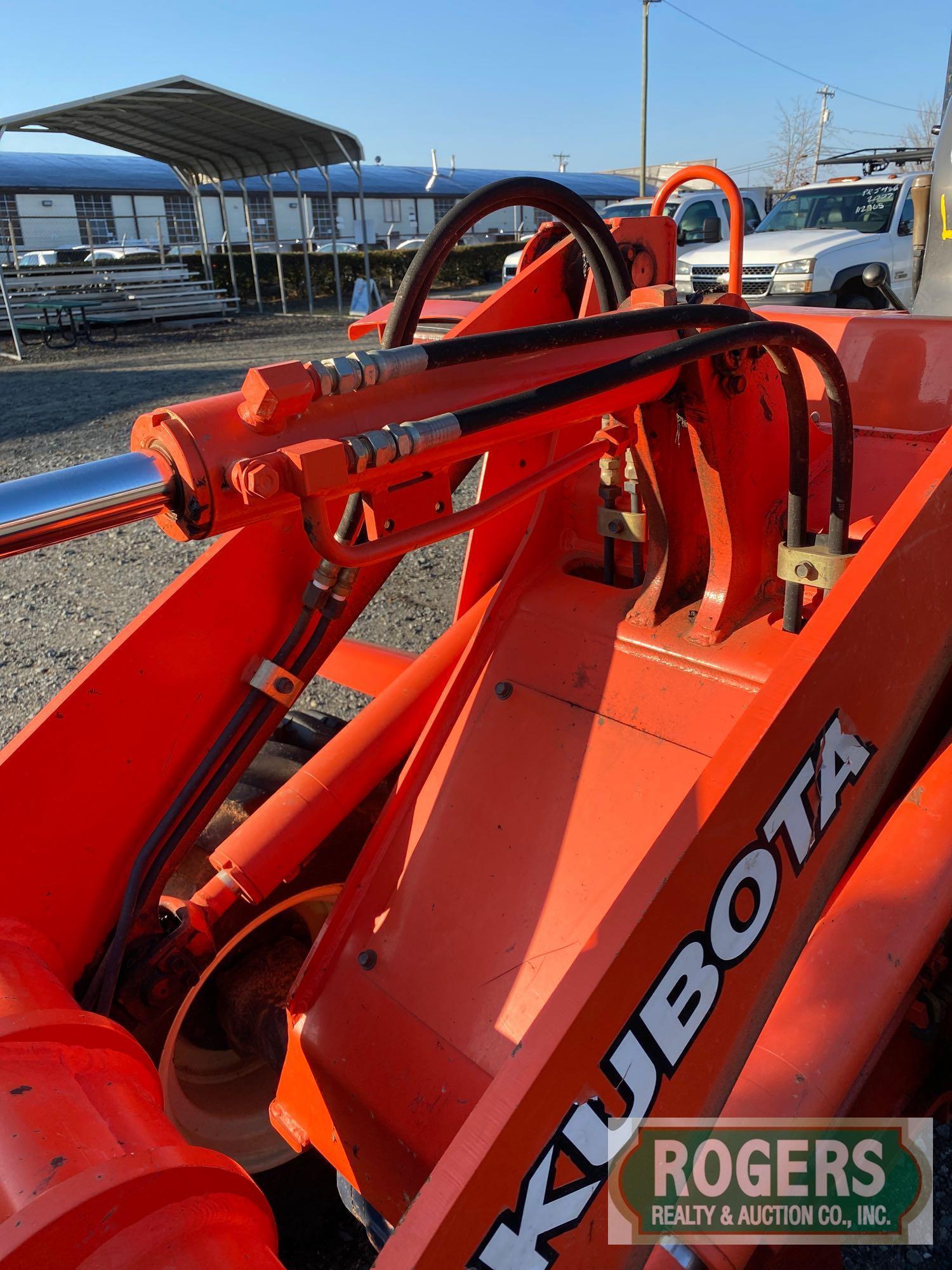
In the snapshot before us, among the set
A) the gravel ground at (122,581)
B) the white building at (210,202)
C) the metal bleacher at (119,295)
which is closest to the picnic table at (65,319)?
the metal bleacher at (119,295)

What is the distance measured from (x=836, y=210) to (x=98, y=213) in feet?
105

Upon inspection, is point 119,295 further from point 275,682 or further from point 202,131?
point 275,682

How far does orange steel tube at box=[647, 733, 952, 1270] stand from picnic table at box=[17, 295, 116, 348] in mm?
16717

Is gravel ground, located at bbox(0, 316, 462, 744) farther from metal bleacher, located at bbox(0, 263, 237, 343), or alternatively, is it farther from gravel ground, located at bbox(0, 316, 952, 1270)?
metal bleacher, located at bbox(0, 263, 237, 343)

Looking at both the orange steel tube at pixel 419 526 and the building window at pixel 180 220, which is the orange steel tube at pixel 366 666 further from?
the building window at pixel 180 220

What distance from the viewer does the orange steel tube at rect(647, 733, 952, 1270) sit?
1354 millimetres

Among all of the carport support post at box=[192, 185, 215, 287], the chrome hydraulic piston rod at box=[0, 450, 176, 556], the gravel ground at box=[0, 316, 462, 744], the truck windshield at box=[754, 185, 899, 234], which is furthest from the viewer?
the carport support post at box=[192, 185, 215, 287]

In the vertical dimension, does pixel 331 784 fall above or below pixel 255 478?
below

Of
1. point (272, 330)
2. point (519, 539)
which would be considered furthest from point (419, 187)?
point (519, 539)

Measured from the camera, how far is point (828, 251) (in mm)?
9469

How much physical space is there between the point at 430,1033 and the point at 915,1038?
0.91 meters

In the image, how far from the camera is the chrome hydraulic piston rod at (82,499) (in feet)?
3.23

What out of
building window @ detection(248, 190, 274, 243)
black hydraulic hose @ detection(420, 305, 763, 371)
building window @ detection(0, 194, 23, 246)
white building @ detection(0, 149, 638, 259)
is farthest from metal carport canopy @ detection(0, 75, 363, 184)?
building window @ detection(248, 190, 274, 243)

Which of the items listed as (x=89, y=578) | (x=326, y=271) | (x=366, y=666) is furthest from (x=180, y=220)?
(x=366, y=666)
